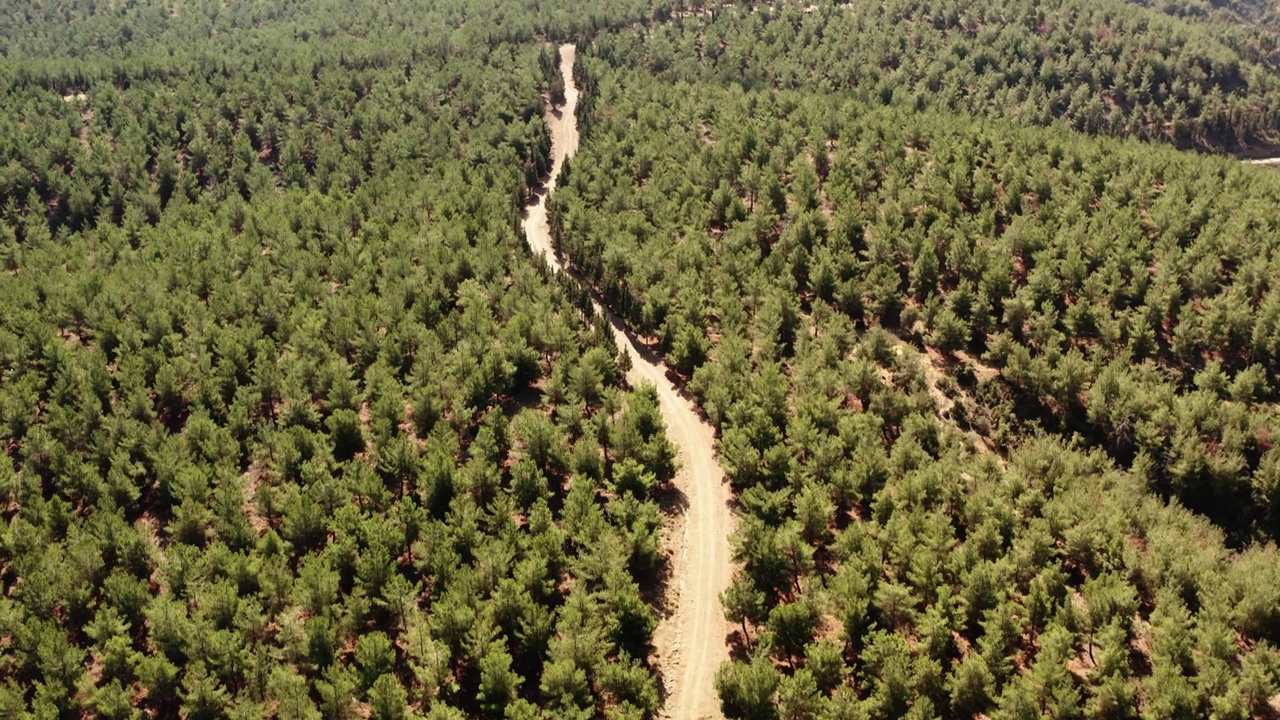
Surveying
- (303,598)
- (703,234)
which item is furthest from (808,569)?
(703,234)

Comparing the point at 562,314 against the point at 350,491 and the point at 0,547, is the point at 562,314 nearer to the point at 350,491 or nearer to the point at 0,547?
the point at 350,491

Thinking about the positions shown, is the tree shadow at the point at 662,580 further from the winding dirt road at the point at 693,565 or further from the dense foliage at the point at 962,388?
the dense foliage at the point at 962,388

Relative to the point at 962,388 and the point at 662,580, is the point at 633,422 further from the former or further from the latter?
the point at 962,388

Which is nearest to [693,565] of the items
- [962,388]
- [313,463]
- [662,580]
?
[662,580]

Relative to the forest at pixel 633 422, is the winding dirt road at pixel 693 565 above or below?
below

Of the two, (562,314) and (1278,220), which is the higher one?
(1278,220)

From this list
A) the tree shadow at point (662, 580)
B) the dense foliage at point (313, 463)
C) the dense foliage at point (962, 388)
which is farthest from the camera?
the tree shadow at point (662, 580)

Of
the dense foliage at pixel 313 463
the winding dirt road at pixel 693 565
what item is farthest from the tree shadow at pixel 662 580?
the dense foliage at pixel 313 463
